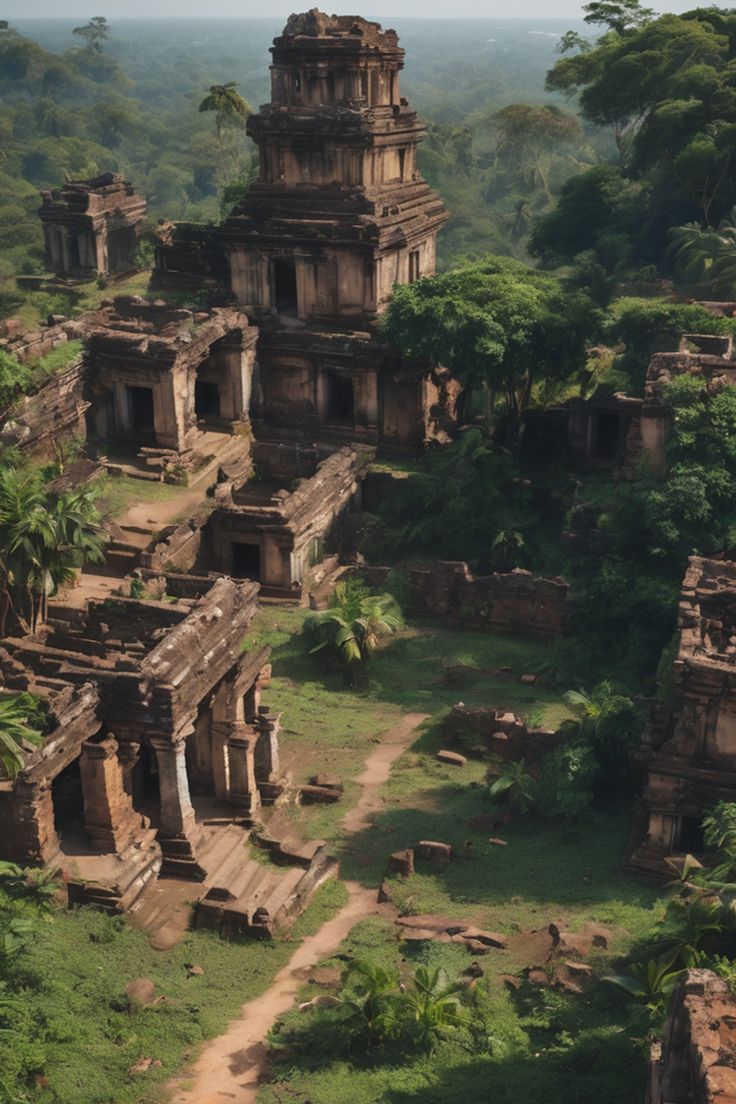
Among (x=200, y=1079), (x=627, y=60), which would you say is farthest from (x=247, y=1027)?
(x=627, y=60)

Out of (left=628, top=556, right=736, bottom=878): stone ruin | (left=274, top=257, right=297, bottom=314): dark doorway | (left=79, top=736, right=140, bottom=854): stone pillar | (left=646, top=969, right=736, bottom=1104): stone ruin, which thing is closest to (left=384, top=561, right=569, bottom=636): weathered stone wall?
(left=628, top=556, right=736, bottom=878): stone ruin

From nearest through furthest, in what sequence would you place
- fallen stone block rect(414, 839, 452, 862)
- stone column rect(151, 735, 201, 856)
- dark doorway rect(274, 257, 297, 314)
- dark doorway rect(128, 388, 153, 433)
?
stone column rect(151, 735, 201, 856), fallen stone block rect(414, 839, 452, 862), dark doorway rect(128, 388, 153, 433), dark doorway rect(274, 257, 297, 314)

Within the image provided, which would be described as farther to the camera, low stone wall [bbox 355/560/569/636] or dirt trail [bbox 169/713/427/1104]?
low stone wall [bbox 355/560/569/636]

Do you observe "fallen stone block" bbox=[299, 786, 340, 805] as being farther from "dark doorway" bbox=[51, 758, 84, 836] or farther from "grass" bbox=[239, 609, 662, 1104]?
"dark doorway" bbox=[51, 758, 84, 836]

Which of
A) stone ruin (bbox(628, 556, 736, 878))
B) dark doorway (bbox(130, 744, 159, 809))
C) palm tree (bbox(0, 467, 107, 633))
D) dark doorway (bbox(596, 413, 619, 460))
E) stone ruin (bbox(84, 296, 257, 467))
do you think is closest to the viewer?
stone ruin (bbox(628, 556, 736, 878))

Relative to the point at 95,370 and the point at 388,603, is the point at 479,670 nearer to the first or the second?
the point at 388,603

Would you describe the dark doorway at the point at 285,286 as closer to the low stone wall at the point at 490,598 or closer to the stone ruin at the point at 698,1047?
the low stone wall at the point at 490,598

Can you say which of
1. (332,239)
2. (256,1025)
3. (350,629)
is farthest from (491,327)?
(256,1025)
